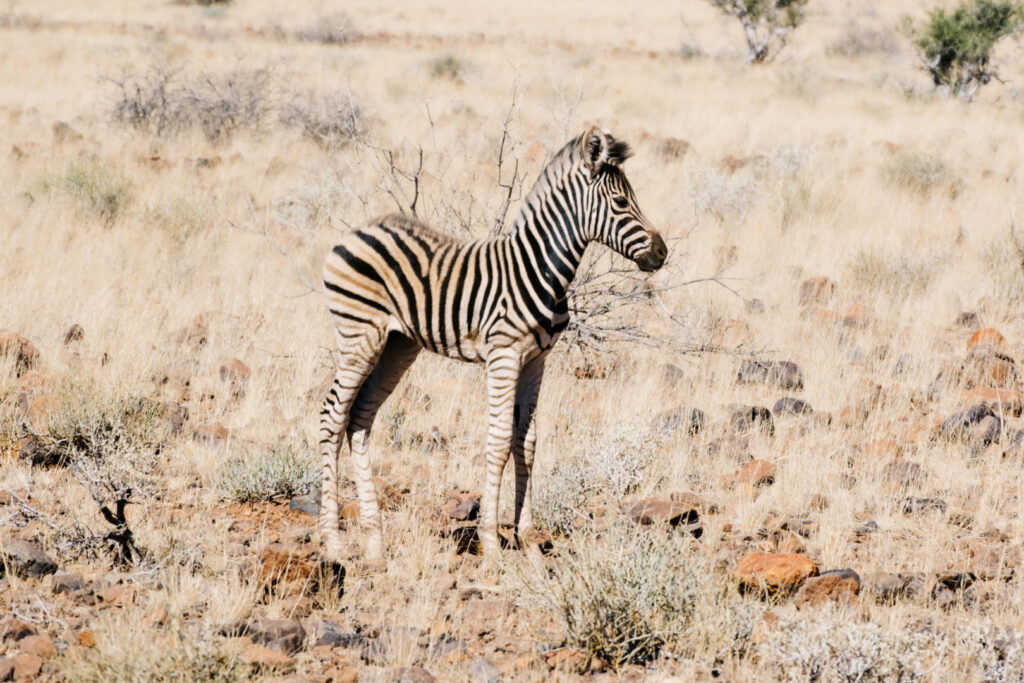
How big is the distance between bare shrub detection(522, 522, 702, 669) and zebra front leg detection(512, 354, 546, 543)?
1015 mm

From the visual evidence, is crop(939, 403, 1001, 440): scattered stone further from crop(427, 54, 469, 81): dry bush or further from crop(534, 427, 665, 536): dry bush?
crop(427, 54, 469, 81): dry bush

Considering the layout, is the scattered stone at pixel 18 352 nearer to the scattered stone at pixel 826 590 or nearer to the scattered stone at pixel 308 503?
the scattered stone at pixel 308 503

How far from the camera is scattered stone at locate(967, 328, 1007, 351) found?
9.02 meters

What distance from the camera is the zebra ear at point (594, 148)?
4.96m

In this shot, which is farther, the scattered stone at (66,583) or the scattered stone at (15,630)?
the scattered stone at (66,583)

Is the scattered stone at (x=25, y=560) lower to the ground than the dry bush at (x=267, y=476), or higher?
lower

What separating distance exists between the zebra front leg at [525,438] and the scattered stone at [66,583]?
2.29 metres

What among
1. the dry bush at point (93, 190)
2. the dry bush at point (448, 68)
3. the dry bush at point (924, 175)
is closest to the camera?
the dry bush at point (93, 190)

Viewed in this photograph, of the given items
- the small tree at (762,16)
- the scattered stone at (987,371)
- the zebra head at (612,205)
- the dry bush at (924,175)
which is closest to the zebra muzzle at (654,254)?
the zebra head at (612,205)

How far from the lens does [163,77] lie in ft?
57.9

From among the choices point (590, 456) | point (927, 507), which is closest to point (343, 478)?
point (590, 456)

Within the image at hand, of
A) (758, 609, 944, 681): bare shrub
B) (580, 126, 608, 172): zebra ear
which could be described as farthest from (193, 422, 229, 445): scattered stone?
(758, 609, 944, 681): bare shrub

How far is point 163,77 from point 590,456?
1426 centimetres

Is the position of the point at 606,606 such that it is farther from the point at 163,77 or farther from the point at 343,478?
the point at 163,77
